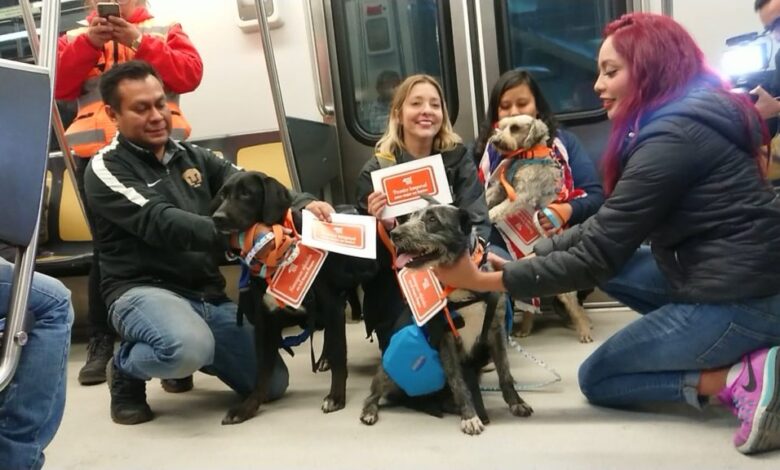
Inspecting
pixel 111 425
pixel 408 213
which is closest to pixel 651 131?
pixel 408 213

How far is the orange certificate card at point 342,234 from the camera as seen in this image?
6.70 ft

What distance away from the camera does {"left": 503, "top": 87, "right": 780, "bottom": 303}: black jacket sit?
5.17 ft

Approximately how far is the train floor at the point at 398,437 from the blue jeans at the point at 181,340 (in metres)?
0.14

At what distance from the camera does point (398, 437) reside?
1.84 m

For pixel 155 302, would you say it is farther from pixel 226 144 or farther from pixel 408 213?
pixel 226 144

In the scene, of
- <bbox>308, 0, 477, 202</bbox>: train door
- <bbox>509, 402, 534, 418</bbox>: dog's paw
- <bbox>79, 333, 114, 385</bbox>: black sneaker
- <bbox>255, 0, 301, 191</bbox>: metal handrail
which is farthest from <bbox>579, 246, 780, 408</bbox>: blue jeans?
<bbox>79, 333, 114, 385</bbox>: black sneaker

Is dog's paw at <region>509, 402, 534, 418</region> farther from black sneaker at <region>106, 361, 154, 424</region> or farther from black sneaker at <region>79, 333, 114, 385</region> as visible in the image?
black sneaker at <region>79, 333, 114, 385</region>

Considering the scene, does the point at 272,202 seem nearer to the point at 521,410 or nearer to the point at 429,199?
the point at 429,199

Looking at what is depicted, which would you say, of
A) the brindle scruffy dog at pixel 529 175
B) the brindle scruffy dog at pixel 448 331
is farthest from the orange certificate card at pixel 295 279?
the brindle scruffy dog at pixel 529 175

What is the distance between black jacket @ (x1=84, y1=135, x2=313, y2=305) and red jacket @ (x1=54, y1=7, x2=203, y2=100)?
388 millimetres

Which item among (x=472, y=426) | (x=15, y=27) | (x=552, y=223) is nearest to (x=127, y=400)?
(x=472, y=426)

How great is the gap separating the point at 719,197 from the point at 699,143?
0.15 metres

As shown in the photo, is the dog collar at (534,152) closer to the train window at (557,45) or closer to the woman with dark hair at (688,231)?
the train window at (557,45)

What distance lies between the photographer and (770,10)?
2.45 m
